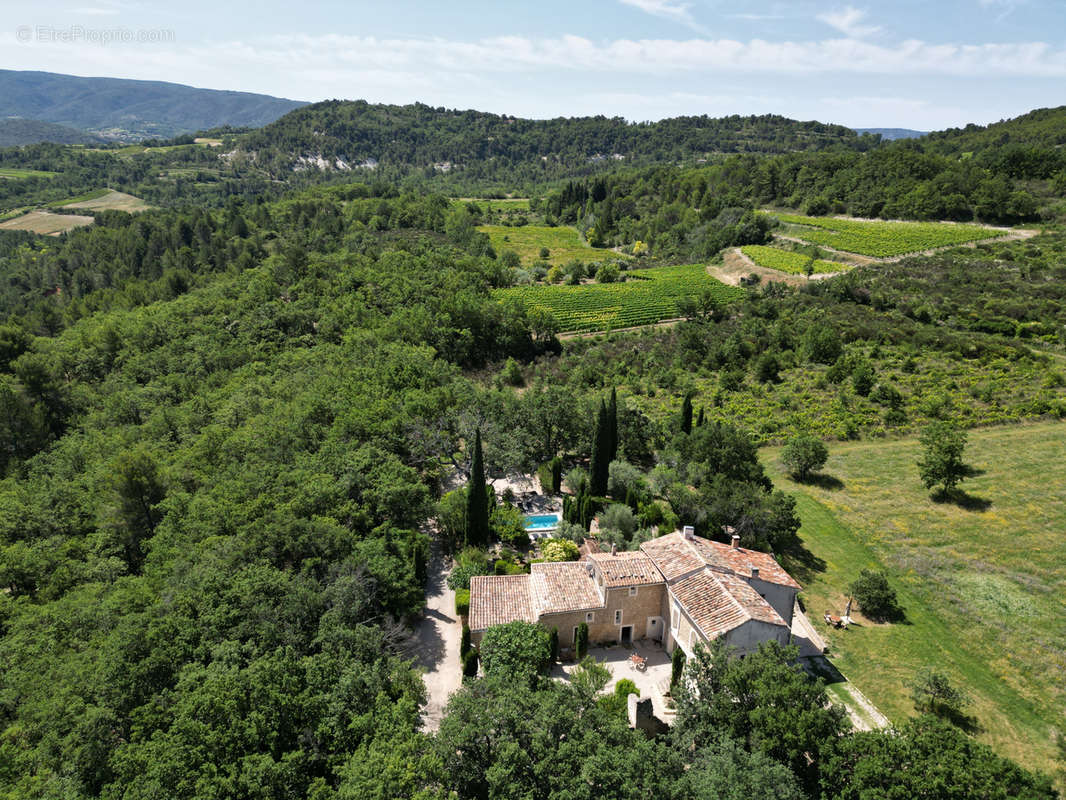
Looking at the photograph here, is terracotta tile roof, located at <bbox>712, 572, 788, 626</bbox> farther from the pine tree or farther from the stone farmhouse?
the pine tree

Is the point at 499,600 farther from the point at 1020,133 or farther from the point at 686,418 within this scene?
the point at 1020,133

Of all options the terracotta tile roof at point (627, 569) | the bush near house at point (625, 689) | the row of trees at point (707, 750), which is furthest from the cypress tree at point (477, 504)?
the row of trees at point (707, 750)

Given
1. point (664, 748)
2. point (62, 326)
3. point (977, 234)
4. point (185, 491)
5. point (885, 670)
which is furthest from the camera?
point (977, 234)

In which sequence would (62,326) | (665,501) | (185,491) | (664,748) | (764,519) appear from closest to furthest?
1. (664,748)
2. (764,519)
3. (185,491)
4. (665,501)
5. (62,326)

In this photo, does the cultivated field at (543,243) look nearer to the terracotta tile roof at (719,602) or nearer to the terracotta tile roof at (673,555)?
the terracotta tile roof at (673,555)

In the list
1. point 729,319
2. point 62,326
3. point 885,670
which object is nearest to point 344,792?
point 885,670

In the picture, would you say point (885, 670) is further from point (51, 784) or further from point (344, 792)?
point (51, 784)
